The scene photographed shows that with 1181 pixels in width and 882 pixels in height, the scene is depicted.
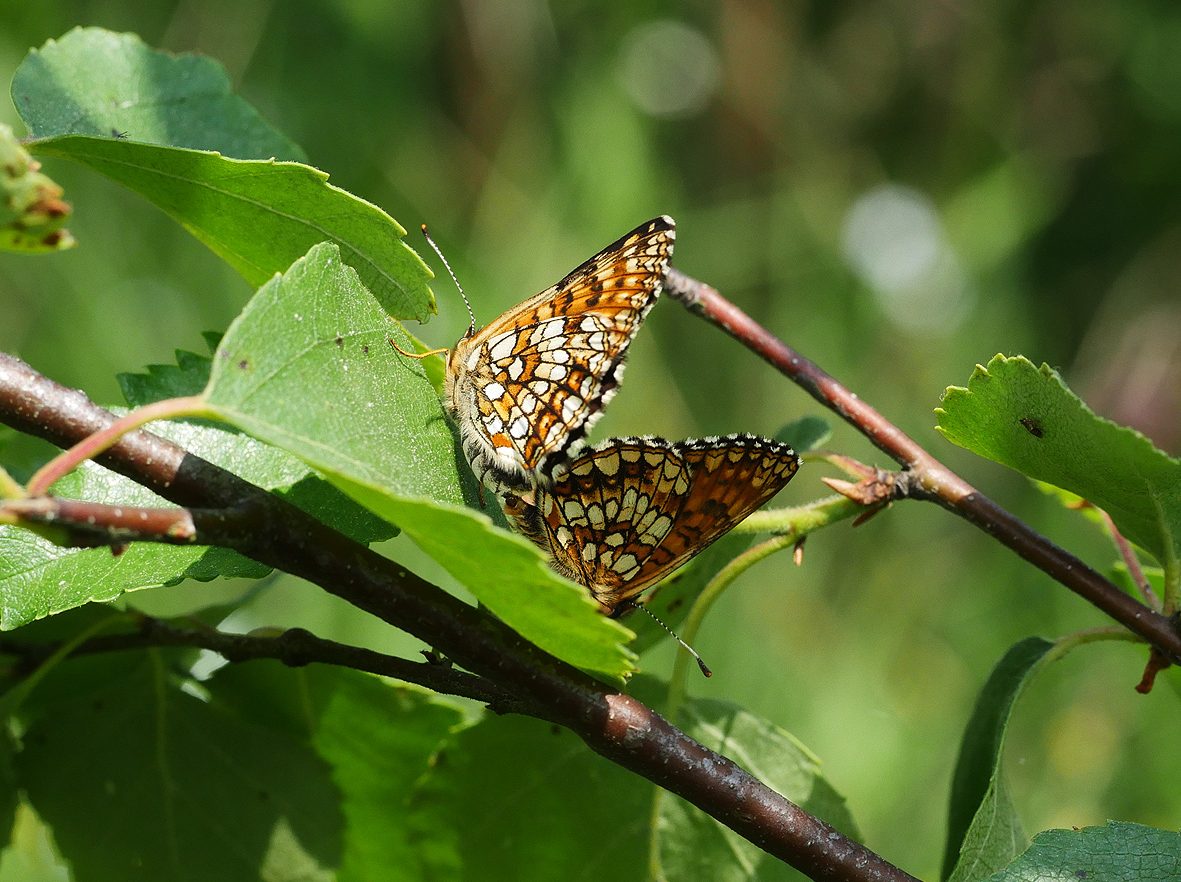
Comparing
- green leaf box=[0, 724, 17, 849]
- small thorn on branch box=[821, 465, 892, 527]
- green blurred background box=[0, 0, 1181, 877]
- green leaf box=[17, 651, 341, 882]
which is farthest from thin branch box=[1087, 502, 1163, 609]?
green blurred background box=[0, 0, 1181, 877]

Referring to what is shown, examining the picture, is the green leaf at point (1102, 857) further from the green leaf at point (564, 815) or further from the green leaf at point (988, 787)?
the green leaf at point (564, 815)

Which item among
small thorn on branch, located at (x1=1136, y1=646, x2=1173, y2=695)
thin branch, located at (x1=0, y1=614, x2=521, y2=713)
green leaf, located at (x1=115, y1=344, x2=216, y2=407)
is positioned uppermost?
green leaf, located at (x1=115, y1=344, x2=216, y2=407)

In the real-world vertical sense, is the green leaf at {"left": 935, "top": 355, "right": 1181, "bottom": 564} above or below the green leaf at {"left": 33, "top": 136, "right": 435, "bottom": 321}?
below

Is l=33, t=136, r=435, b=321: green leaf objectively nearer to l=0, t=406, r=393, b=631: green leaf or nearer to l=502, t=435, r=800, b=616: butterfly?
l=0, t=406, r=393, b=631: green leaf

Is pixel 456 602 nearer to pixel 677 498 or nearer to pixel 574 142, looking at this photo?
pixel 677 498

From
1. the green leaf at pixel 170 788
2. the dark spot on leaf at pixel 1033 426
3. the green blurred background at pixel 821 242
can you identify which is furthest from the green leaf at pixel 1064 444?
the green blurred background at pixel 821 242

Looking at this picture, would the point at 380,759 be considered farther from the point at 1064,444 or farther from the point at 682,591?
the point at 1064,444
